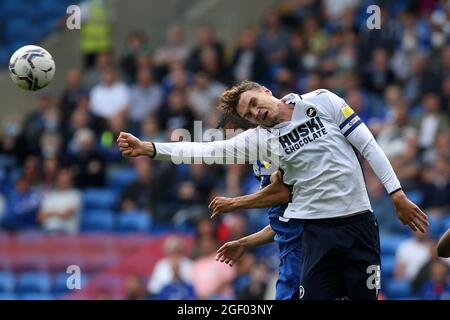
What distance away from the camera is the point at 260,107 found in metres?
7.60

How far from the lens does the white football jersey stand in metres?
7.55

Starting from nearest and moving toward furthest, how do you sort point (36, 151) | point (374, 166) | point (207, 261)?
point (374, 166), point (207, 261), point (36, 151)

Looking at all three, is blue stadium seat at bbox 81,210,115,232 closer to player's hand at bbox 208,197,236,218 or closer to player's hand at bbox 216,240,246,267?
player's hand at bbox 216,240,246,267

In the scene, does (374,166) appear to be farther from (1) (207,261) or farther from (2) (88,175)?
(2) (88,175)

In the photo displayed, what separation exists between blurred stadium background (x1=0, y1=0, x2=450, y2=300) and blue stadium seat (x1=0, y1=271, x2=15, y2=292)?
5 centimetres

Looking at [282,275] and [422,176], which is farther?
[422,176]

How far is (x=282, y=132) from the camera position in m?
7.66

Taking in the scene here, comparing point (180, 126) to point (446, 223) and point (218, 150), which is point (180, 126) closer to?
point (446, 223)

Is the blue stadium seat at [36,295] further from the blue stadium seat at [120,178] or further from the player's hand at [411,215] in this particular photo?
the player's hand at [411,215]

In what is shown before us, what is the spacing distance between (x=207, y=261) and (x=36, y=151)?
4.78 meters

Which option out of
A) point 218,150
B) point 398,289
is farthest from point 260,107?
point 398,289

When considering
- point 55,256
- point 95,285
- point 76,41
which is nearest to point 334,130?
point 95,285

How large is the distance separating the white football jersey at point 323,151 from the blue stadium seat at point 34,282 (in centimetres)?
765

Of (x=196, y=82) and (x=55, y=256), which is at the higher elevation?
(x=196, y=82)
